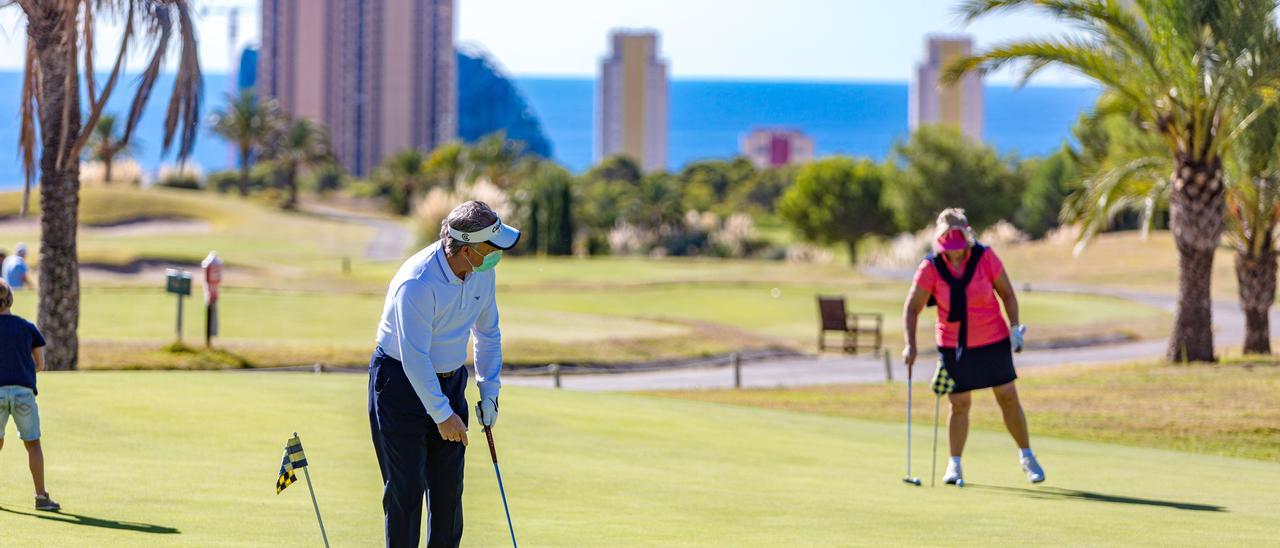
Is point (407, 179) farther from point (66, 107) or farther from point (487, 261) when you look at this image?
point (487, 261)

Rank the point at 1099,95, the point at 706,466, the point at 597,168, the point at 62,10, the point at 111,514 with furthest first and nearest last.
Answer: the point at 597,168 → the point at 1099,95 → the point at 62,10 → the point at 706,466 → the point at 111,514

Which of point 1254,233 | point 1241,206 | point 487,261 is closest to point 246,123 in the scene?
point 1241,206

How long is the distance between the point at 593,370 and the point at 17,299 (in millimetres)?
13495

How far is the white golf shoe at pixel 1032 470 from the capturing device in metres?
11.2

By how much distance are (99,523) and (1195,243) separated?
1960cm

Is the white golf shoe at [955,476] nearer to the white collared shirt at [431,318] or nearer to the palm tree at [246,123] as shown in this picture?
the white collared shirt at [431,318]

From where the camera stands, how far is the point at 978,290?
1080 cm

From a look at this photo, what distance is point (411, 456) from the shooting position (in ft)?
22.2

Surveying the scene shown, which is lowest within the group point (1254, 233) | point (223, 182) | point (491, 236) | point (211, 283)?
point (211, 283)

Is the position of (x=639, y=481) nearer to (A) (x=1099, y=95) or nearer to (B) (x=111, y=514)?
(B) (x=111, y=514)

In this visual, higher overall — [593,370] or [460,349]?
[460,349]

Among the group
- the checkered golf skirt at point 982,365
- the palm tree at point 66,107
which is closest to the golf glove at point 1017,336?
the checkered golf skirt at point 982,365

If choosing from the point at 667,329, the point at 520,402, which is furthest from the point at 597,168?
the point at 520,402

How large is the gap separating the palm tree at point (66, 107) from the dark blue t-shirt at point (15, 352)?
39.3 ft
